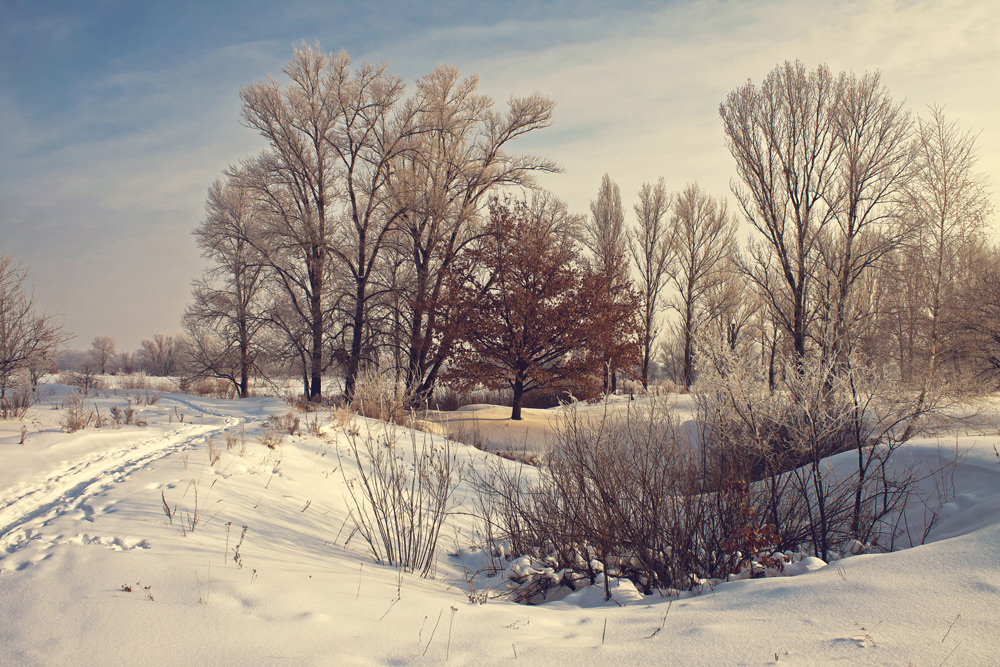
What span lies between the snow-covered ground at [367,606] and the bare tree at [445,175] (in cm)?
1475

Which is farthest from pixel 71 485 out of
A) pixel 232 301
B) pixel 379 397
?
pixel 232 301

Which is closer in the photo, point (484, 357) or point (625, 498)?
point (625, 498)

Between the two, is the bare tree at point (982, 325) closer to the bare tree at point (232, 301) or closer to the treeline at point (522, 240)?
the treeline at point (522, 240)

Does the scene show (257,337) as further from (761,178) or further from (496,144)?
(761,178)

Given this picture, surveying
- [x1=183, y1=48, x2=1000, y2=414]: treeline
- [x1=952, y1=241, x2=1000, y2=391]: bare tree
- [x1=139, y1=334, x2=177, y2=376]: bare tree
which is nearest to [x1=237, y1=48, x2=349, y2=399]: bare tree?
[x1=183, y1=48, x2=1000, y2=414]: treeline

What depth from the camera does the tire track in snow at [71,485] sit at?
4156mm

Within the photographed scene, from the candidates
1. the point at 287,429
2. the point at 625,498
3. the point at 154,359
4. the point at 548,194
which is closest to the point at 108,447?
the point at 287,429

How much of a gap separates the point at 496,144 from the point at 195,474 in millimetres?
16739

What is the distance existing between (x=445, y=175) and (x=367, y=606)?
18.2 metres

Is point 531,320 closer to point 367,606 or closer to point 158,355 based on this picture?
point 367,606

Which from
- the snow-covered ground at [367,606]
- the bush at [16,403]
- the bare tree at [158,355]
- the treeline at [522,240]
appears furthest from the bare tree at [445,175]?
the bare tree at [158,355]

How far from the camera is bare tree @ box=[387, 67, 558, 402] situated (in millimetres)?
19016

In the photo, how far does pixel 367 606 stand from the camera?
2.94 m

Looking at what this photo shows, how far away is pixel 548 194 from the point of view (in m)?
25.2
